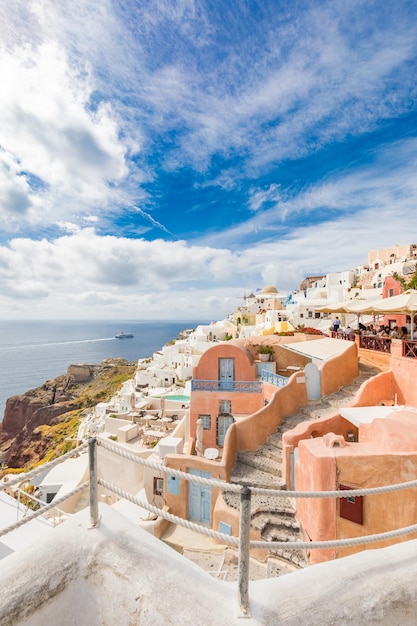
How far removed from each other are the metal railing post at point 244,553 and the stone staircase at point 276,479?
670 cm

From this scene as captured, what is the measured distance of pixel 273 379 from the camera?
48.8 ft

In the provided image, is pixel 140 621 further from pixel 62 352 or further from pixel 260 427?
pixel 62 352

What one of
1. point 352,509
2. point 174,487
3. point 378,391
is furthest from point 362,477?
point 174,487

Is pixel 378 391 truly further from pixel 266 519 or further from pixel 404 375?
pixel 266 519

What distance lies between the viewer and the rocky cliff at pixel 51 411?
42.1 m

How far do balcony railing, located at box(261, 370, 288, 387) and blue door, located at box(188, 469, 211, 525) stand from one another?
5293mm

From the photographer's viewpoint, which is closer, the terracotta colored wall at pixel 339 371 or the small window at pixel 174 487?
the small window at pixel 174 487

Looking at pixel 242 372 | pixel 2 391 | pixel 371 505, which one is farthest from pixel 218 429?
pixel 2 391

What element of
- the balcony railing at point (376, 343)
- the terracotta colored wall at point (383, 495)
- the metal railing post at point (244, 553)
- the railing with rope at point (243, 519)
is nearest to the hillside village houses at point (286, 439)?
the terracotta colored wall at point (383, 495)

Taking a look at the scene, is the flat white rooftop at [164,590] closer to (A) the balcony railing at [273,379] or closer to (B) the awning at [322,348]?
(B) the awning at [322,348]

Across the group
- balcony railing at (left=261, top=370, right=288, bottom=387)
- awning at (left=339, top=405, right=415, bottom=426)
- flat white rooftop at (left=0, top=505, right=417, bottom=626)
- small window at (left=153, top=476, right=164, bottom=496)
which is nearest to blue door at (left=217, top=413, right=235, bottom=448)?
balcony railing at (left=261, top=370, right=288, bottom=387)

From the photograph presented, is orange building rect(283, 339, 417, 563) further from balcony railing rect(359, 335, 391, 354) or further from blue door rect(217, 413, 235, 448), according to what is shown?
blue door rect(217, 413, 235, 448)

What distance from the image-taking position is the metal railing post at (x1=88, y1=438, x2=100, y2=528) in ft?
Result: 7.27

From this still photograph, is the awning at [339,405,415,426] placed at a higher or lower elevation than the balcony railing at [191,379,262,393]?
higher
